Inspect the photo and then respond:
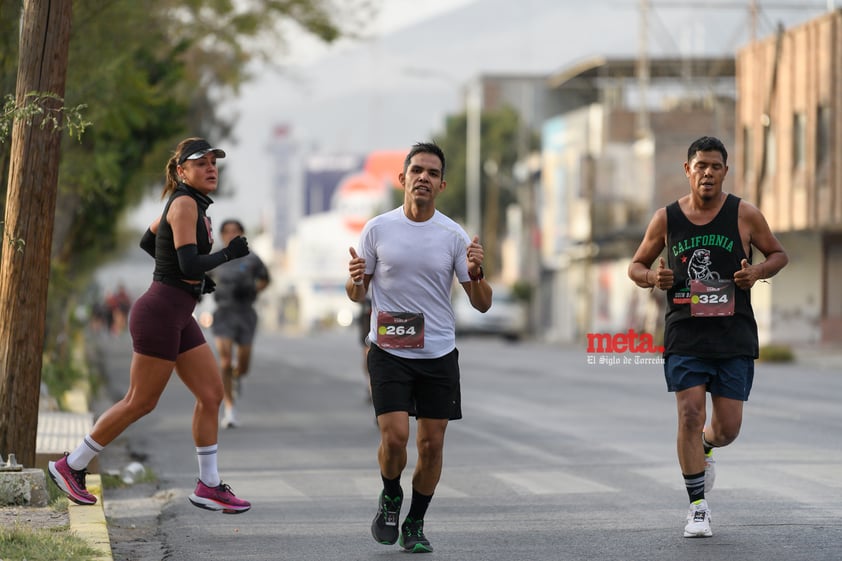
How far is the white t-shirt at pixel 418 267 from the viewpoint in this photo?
316 inches

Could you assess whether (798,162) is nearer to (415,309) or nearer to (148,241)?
(148,241)

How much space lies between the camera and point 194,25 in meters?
27.4

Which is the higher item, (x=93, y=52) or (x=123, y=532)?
(x=93, y=52)

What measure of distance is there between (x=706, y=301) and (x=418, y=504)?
1.81 metres

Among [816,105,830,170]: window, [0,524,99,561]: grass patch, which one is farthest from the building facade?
[0,524,99,561]: grass patch

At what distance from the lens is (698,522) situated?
8.44 meters

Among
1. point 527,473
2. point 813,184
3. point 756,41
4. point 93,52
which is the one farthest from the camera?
point 756,41

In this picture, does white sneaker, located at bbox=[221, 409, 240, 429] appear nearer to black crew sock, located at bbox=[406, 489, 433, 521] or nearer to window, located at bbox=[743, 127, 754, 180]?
black crew sock, located at bbox=[406, 489, 433, 521]

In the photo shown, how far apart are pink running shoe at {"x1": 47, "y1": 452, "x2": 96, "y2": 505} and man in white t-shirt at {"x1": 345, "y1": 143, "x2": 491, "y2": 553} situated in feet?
5.97

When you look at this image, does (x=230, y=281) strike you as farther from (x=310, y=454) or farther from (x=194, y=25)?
(x=194, y=25)

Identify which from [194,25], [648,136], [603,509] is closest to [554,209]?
[648,136]

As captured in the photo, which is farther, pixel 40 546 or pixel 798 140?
pixel 798 140

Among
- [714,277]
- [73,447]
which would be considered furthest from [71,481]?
[714,277]

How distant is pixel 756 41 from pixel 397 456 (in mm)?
39611
